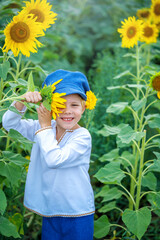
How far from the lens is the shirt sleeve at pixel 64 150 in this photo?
1.51 metres

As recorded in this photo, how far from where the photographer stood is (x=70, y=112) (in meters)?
1.60

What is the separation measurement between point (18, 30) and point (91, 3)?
497cm

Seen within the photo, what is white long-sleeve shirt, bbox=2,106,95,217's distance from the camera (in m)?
1.62

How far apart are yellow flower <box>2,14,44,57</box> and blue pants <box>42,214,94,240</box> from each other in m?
0.98

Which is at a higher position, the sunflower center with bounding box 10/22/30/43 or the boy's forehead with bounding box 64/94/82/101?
the sunflower center with bounding box 10/22/30/43

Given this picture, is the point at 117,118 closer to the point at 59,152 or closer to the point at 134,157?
the point at 134,157

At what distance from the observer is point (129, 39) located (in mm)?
2230

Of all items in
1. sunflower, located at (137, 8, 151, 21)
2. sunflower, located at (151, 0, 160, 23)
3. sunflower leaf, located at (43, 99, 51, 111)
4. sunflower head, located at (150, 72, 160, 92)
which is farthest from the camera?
sunflower, located at (137, 8, 151, 21)

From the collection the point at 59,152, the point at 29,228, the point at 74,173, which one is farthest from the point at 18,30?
the point at 29,228

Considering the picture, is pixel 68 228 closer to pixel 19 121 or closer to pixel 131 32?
pixel 19 121

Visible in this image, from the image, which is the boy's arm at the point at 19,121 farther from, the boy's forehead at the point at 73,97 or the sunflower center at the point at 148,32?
the sunflower center at the point at 148,32

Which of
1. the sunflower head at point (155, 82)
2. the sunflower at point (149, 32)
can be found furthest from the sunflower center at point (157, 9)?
the sunflower head at point (155, 82)

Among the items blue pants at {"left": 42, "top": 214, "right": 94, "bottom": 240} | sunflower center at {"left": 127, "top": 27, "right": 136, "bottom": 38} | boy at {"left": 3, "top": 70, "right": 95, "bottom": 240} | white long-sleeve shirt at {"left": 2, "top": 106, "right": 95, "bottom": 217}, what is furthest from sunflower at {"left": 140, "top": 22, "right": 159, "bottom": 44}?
blue pants at {"left": 42, "top": 214, "right": 94, "bottom": 240}

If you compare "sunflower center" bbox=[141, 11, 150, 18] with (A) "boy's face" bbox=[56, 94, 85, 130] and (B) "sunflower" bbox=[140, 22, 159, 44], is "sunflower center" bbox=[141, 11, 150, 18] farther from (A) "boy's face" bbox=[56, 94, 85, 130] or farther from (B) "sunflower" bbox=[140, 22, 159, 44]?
(A) "boy's face" bbox=[56, 94, 85, 130]
